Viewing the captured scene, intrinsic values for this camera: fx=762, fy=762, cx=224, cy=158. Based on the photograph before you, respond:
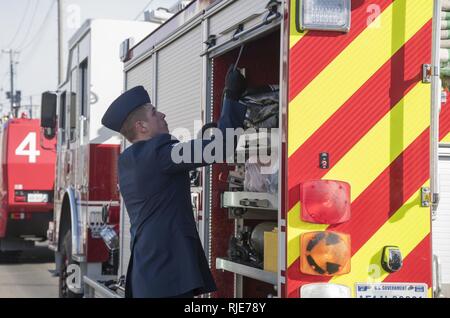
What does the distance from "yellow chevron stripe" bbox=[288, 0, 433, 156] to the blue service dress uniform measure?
522 millimetres

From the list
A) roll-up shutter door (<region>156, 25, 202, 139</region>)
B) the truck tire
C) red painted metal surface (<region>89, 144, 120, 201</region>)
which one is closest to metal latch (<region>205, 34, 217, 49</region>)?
roll-up shutter door (<region>156, 25, 202, 139</region>)

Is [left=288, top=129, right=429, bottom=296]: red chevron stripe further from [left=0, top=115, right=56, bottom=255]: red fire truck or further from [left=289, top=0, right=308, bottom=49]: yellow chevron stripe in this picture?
[left=0, top=115, right=56, bottom=255]: red fire truck

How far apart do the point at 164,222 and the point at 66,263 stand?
439 centimetres

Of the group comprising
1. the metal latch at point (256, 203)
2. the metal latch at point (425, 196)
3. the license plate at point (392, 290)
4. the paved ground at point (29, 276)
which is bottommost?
the paved ground at point (29, 276)

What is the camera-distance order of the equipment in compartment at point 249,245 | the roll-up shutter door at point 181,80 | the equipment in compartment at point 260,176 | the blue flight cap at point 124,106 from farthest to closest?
1. the roll-up shutter door at point 181,80
2. the equipment in compartment at point 249,245
3. the blue flight cap at point 124,106
4. the equipment in compartment at point 260,176

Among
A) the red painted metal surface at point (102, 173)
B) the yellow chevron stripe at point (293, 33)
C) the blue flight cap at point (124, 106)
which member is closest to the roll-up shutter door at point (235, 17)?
the yellow chevron stripe at point (293, 33)

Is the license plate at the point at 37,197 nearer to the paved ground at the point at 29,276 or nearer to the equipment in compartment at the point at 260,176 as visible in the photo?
the paved ground at the point at 29,276

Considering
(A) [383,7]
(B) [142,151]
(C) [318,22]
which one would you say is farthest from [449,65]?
(B) [142,151]

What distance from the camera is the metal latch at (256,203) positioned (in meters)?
3.54

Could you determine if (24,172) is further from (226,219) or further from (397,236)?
(397,236)

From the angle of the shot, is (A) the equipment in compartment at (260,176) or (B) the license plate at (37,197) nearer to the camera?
(A) the equipment in compartment at (260,176)

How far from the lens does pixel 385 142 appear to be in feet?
10.5

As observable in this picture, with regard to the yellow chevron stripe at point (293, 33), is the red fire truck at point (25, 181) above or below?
below
